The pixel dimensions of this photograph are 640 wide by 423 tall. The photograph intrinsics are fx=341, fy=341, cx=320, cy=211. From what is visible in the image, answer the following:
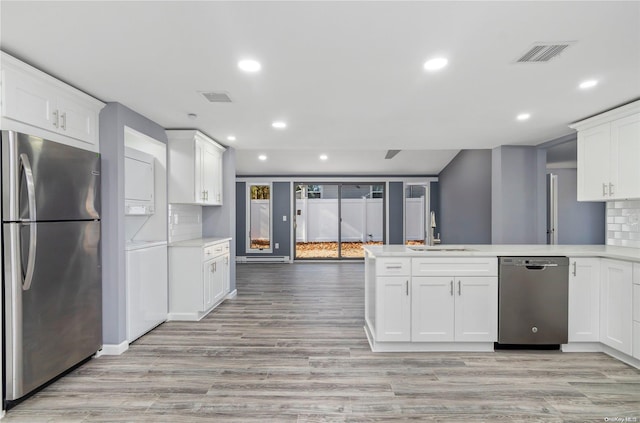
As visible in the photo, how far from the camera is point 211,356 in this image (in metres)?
3.11

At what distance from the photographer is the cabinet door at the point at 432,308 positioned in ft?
10.5

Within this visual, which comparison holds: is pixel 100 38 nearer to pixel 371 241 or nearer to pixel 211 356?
pixel 211 356

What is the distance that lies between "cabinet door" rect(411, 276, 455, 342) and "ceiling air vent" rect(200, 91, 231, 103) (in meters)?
2.39

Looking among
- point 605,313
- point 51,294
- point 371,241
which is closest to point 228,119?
point 51,294

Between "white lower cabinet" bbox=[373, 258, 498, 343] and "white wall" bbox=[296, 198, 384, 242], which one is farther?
"white wall" bbox=[296, 198, 384, 242]

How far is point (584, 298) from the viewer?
3.22 m

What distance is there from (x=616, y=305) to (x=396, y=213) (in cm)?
595

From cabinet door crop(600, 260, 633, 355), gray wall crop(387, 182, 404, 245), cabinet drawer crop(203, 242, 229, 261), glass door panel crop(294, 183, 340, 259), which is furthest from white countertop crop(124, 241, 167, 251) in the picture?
gray wall crop(387, 182, 404, 245)

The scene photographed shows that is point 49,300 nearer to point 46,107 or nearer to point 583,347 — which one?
point 46,107

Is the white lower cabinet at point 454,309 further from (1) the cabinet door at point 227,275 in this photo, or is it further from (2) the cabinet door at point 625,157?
(1) the cabinet door at point 227,275

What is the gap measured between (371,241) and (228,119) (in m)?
6.03

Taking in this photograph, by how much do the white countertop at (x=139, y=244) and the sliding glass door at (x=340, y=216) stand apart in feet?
17.0

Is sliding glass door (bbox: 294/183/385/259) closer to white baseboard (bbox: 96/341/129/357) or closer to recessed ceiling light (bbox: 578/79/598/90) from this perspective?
white baseboard (bbox: 96/341/129/357)

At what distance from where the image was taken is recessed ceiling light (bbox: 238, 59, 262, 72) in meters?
2.32
